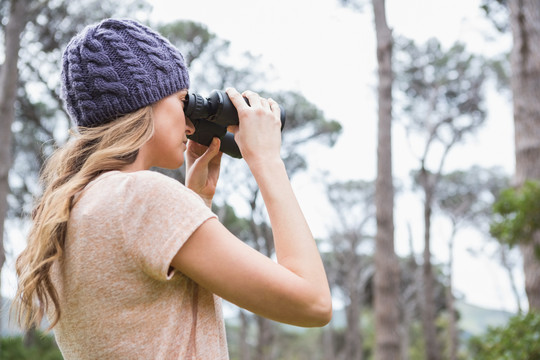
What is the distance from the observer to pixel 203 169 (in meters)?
1.26

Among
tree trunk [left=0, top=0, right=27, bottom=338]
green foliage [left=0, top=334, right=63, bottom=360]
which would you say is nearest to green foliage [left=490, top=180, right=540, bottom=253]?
tree trunk [left=0, top=0, right=27, bottom=338]

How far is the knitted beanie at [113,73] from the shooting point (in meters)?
0.97

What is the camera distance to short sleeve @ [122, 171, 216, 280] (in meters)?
0.78

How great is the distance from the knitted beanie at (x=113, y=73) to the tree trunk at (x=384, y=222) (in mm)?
5110

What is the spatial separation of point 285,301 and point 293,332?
32.9 meters

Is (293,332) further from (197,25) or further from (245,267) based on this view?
(245,267)

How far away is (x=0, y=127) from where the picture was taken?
604 centimetres

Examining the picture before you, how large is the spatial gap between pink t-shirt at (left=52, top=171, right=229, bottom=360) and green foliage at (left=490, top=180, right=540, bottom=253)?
139 inches

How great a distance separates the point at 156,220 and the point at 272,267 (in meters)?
0.18

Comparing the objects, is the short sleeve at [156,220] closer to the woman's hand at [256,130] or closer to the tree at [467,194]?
the woman's hand at [256,130]

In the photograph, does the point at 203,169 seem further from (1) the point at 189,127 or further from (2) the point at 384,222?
(2) the point at 384,222

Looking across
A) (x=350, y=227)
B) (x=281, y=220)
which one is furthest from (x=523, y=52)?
(x=350, y=227)

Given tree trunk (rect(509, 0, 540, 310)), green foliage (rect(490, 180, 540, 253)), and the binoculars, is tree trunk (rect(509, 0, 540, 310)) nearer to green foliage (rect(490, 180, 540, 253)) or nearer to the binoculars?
green foliage (rect(490, 180, 540, 253))

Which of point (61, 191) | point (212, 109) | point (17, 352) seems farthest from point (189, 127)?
point (17, 352)
